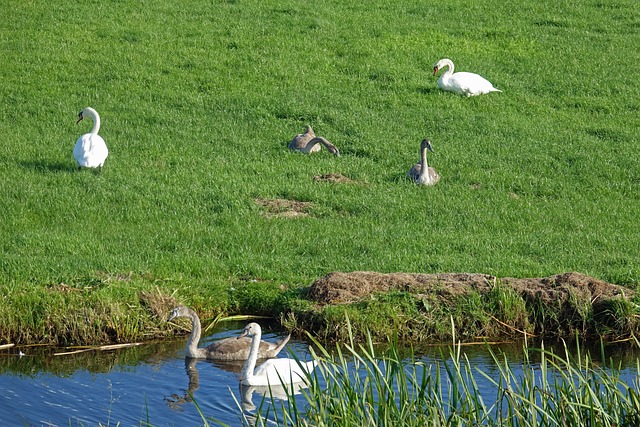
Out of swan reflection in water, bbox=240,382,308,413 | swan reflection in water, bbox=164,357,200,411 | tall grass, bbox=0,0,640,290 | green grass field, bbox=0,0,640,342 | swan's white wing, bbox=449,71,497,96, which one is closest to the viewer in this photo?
swan reflection in water, bbox=164,357,200,411

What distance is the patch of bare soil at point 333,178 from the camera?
1639 centimetres

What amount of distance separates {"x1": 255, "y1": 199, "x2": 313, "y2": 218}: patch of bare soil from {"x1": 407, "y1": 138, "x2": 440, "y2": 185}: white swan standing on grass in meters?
1.89

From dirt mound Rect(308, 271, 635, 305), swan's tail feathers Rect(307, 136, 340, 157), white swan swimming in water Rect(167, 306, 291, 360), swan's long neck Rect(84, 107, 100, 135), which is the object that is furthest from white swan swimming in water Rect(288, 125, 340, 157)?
white swan swimming in water Rect(167, 306, 291, 360)

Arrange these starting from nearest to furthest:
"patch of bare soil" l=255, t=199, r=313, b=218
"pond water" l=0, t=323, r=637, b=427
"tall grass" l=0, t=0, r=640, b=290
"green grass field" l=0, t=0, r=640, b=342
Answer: "pond water" l=0, t=323, r=637, b=427 → "green grass field" l=0, t=0, r=640, b=342 → "tall grass" l=0, t=0, r=640, b=290 → "patch of bare soil" l=255, t=199, r=313, b=218

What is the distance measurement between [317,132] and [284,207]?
3.71 meters

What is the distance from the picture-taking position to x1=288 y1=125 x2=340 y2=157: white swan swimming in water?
17406mm

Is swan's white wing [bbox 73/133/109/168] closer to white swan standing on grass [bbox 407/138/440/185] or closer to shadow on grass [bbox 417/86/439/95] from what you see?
white swan standing on grass [bbox 407/138/440/185]

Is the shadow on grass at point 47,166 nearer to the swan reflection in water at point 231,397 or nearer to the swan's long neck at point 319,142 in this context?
the swan's long neck at point 319,142

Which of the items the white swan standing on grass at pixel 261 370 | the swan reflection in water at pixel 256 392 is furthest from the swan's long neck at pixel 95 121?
the swan reflection in water at pixel 256 392

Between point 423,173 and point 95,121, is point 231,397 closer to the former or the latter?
point 423,173

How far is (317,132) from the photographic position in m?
18.7

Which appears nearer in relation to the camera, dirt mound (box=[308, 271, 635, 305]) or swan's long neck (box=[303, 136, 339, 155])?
dirt mound (box=[308, 271, 635, 305])

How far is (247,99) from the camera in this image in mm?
19844

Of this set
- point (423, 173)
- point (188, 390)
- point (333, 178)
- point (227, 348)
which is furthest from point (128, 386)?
point (423, 173)
